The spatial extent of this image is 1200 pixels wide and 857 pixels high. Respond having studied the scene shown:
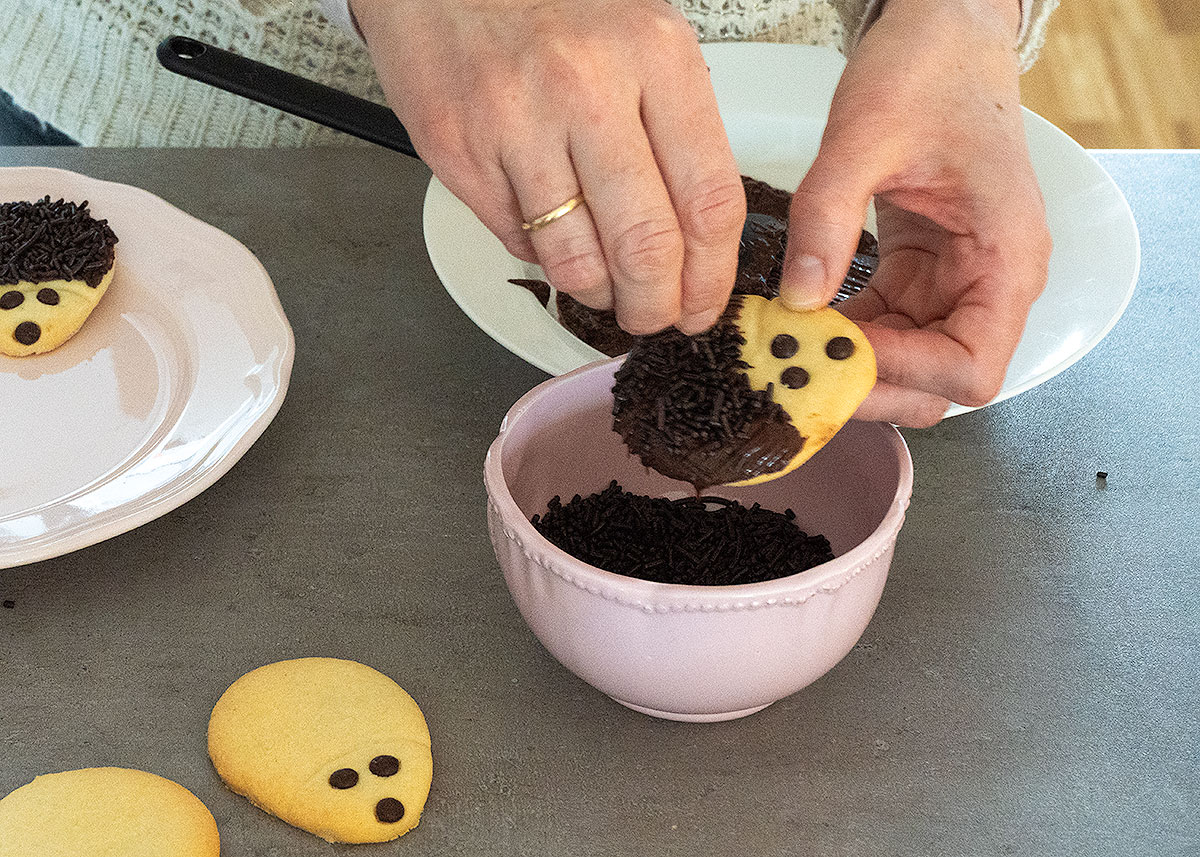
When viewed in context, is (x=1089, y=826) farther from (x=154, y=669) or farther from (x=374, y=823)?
(x=154, y=669)

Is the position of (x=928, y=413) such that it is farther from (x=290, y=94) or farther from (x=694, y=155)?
(x=290, y=94)

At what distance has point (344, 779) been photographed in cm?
68

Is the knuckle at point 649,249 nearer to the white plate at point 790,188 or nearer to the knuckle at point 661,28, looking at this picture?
the knuckle at point 661,28

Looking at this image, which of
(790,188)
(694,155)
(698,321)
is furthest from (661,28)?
(790,188)

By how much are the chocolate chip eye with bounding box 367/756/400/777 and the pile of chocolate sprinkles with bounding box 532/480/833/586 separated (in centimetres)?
18

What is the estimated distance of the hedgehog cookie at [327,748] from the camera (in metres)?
0.68

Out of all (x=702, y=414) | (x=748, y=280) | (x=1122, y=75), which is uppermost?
(x=702, y=414)

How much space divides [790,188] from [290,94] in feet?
1.82

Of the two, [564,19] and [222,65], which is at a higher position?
[564,19]

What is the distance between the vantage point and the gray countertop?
2.34ft

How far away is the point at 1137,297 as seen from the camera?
1157mm

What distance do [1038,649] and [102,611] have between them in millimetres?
705

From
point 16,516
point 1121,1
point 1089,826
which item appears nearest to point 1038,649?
point 1089,826

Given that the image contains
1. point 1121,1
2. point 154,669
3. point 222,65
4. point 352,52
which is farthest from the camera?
point 1121,1
